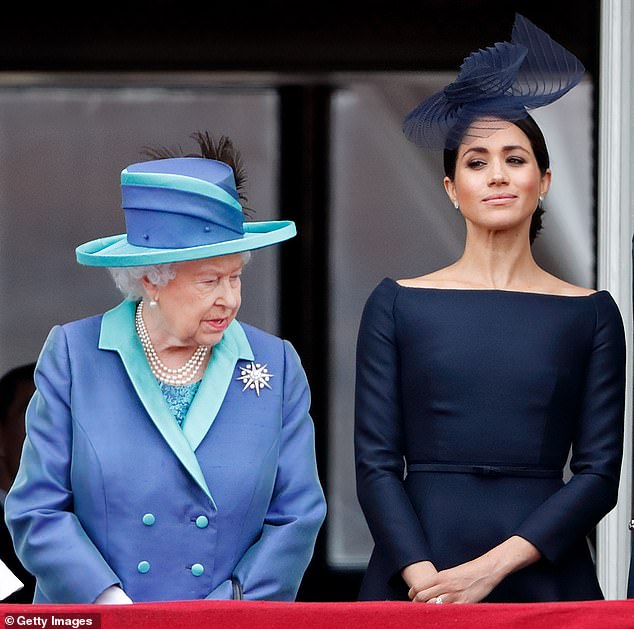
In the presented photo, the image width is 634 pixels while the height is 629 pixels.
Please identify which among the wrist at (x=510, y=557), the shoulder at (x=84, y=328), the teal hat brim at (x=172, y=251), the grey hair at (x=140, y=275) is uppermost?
the teal hat brim at (x=172, y=251)

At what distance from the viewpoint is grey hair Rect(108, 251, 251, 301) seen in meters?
3.07

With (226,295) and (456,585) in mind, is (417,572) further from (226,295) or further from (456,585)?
(226,295)

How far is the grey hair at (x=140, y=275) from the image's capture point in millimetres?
3072

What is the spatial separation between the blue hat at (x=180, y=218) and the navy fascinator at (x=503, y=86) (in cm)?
50

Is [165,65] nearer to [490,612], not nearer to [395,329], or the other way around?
[395,329]

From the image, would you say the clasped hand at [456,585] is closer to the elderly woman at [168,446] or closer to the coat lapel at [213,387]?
the elderly woman at [168,446]

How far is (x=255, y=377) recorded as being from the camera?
3160 millimetres

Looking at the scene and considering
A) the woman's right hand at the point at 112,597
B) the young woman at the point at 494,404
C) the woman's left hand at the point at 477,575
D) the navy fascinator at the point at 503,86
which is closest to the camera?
the woman's right hand at the point at 112,597

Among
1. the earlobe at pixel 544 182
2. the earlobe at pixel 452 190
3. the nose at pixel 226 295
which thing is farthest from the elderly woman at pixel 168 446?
the earlobe at pixel 544 182

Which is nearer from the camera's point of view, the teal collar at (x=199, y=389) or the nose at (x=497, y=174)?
the teal collar at (x=199, y=389)

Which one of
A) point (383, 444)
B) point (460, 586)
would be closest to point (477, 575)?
point (460, 586)

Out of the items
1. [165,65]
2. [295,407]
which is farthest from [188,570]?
[165,65]

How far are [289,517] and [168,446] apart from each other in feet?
0.93

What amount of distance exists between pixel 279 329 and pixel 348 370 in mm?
252
